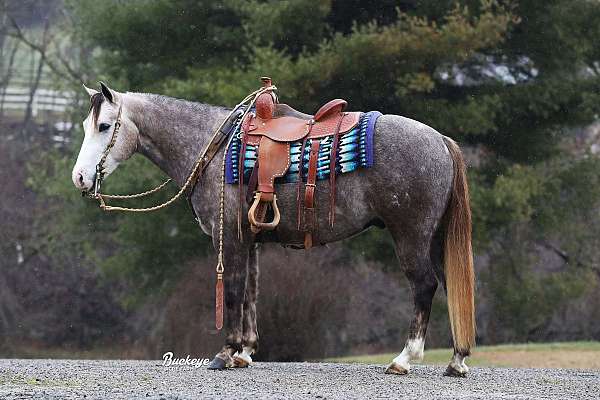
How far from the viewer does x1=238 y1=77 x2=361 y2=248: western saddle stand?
811 cm

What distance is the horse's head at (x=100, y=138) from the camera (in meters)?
8.38

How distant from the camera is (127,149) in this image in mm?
8656

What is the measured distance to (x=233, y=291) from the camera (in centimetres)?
841

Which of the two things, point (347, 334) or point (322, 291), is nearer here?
point (322, 291)

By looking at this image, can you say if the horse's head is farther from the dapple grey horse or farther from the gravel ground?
the gravel ground

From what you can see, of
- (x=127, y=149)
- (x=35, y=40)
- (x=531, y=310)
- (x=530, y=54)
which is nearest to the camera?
(x=127, y=149)

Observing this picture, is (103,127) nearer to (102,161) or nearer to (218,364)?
(102,161)

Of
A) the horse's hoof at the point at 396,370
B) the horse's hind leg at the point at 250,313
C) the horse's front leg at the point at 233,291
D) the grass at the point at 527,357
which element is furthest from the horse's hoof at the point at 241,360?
the grass at the point at 527,357

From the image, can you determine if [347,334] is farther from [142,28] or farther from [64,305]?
[142,28]

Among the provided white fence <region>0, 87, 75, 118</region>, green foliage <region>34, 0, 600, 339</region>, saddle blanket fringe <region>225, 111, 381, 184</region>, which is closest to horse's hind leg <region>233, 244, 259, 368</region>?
saddle blanket fringe <region>225, 111, 381, 184</region>

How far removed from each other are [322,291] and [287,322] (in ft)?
2.59

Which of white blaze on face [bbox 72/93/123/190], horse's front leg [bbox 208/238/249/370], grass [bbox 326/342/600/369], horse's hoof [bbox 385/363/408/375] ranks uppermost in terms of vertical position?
white blaze on face [bbox 72/93/123/190]

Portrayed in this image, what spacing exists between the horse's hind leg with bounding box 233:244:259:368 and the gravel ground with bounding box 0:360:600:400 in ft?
0.52

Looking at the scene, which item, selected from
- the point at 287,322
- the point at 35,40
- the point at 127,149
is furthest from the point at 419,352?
the point at 35,40
